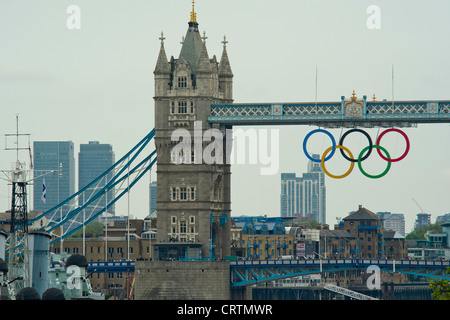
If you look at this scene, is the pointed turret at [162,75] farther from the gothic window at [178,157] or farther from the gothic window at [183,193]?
the gothic window at [183,193]

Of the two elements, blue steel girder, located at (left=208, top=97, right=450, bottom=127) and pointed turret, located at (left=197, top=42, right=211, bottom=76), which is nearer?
blue steel girder, located at (left=208, top=97, right=450, bottom=127)

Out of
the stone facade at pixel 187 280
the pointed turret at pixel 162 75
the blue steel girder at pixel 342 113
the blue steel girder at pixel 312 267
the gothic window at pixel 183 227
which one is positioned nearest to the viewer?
the blue steel girder at pixel 342 113

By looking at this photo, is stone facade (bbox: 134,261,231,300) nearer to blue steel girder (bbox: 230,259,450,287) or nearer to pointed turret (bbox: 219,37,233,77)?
blue steel girder (bbox: 230,259,450,287)

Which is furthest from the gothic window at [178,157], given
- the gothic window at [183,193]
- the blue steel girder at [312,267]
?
the blue steel girder at [312,267]

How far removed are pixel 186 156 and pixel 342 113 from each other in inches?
832

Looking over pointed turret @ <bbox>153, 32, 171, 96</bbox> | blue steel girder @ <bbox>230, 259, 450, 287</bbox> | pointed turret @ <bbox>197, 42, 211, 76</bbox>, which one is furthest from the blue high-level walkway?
pointed turret @ <bbox>197, 42, 211, 76</bbox>

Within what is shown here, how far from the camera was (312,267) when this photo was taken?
17838 cm

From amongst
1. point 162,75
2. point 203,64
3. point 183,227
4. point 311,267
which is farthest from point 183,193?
point 311,267

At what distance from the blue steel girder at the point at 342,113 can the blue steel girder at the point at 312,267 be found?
1877cm

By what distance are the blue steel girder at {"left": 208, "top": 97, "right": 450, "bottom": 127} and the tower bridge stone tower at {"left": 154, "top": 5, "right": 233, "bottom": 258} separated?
3.75m

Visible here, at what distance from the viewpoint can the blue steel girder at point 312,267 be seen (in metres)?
175

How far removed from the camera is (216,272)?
566 feet

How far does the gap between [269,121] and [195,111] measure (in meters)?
9.83

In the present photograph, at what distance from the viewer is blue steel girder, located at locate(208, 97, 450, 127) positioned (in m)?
168
